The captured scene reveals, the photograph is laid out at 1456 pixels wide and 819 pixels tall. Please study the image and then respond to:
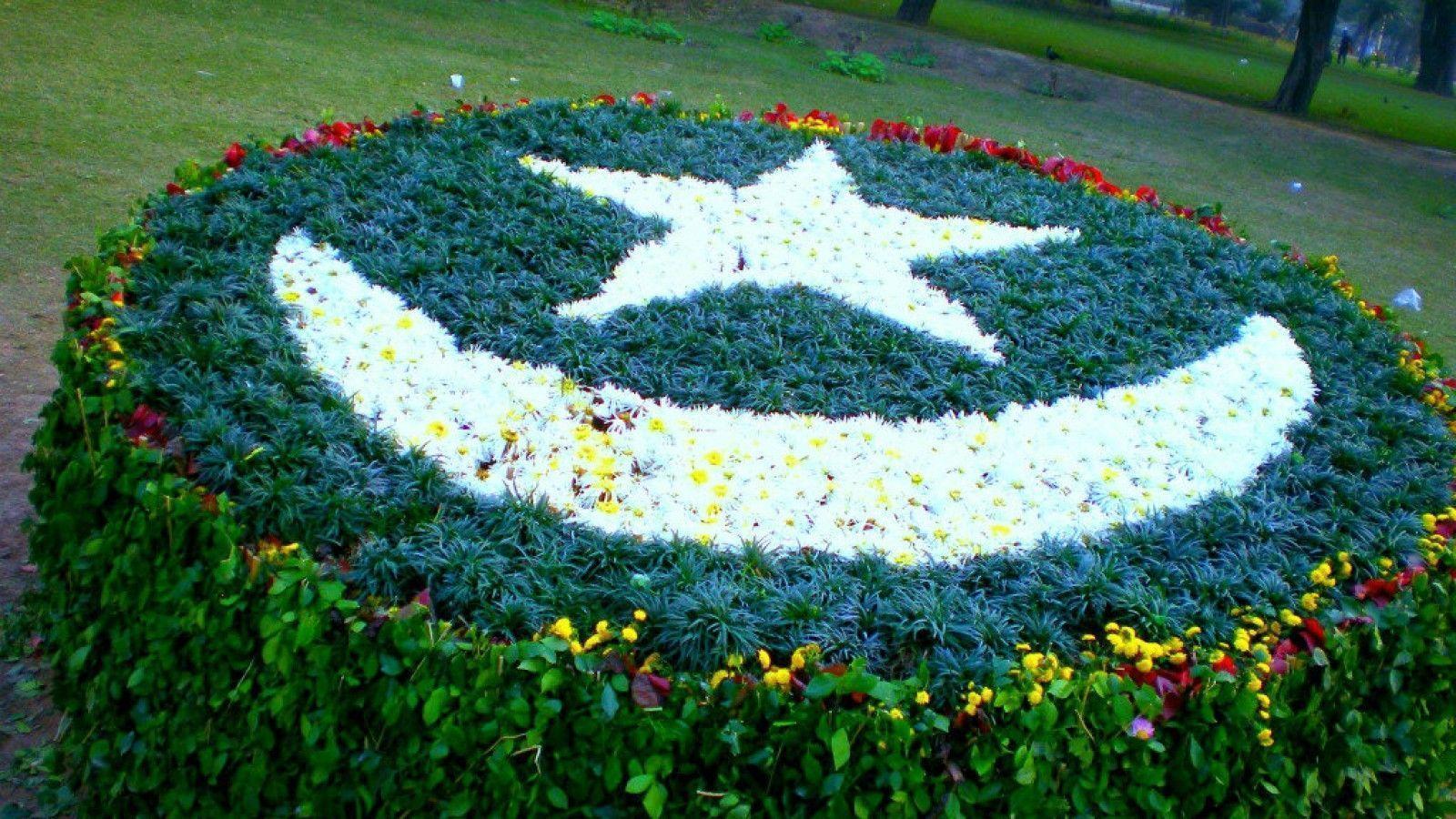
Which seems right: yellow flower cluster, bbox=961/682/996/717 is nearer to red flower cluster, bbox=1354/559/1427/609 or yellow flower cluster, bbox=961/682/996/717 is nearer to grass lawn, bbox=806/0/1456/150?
red flower cluster, bbox=1354/559/1427/609

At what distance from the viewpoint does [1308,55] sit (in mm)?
14062

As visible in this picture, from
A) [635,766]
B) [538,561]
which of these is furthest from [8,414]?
[635,766]

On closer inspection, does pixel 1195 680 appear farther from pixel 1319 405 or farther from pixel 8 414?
pixel 8 414

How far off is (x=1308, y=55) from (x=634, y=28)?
25.5ft

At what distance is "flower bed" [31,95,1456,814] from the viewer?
1991 mm

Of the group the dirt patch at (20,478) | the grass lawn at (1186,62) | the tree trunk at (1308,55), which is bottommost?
the grass lawn at (1186,62)

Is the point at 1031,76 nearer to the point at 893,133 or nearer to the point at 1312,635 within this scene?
the point at 893,133

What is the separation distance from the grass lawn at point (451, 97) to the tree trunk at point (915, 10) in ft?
13.3

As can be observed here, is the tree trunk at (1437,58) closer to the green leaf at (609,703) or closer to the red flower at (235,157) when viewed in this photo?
the red flower at (235,157)

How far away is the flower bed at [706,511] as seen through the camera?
78.4 inches

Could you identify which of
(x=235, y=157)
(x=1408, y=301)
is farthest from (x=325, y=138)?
(x=1408, y=301)

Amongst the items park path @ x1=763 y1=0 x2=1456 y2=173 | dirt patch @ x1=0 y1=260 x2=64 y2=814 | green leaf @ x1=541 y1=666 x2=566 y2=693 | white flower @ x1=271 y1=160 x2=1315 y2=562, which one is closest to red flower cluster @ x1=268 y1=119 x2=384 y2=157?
white flower @ x1=271 y1=160 x2=1315 y2=562

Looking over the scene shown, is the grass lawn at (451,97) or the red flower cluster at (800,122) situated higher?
the red flower cluster at (800,122)

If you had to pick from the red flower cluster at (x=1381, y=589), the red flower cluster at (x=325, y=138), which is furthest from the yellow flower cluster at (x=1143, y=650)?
the red flower cluster at (x=325, y=138)
